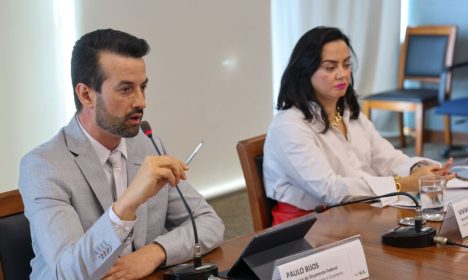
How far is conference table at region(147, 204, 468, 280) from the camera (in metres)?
1.78

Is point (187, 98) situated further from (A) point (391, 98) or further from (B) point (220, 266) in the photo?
(B) point (220, 266)

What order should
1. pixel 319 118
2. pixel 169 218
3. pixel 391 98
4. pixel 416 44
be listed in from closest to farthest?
pixel 169 218 → pixel 319 118 → pixel 391 98 → pixel 416 44

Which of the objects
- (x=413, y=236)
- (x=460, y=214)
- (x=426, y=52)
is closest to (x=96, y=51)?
(x=413, y=236)

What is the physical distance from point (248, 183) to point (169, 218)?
53 cm

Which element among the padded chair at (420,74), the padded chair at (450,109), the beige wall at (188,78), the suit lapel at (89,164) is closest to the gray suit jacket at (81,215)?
the suit lapel at (89,164)

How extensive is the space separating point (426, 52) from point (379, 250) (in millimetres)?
4496

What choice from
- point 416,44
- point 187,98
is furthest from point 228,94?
point 416,44

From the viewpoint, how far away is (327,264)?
65.7 inches

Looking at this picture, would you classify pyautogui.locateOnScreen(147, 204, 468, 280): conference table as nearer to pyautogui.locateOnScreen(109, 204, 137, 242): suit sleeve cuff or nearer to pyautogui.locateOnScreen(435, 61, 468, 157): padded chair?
pyautogui.locateOnScreen(109, 204, 137, 242): suit sleeve cuff

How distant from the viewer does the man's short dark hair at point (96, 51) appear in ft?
6.38

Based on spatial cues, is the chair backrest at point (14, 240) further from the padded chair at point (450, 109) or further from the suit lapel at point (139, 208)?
the padded chair at point (450, 109)

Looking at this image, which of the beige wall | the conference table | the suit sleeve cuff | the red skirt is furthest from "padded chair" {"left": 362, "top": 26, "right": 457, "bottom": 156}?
the suit sleeve cuff

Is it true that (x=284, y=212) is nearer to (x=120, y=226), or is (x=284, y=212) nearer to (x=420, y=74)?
(x=120, y=226)

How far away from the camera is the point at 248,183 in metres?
2.66
